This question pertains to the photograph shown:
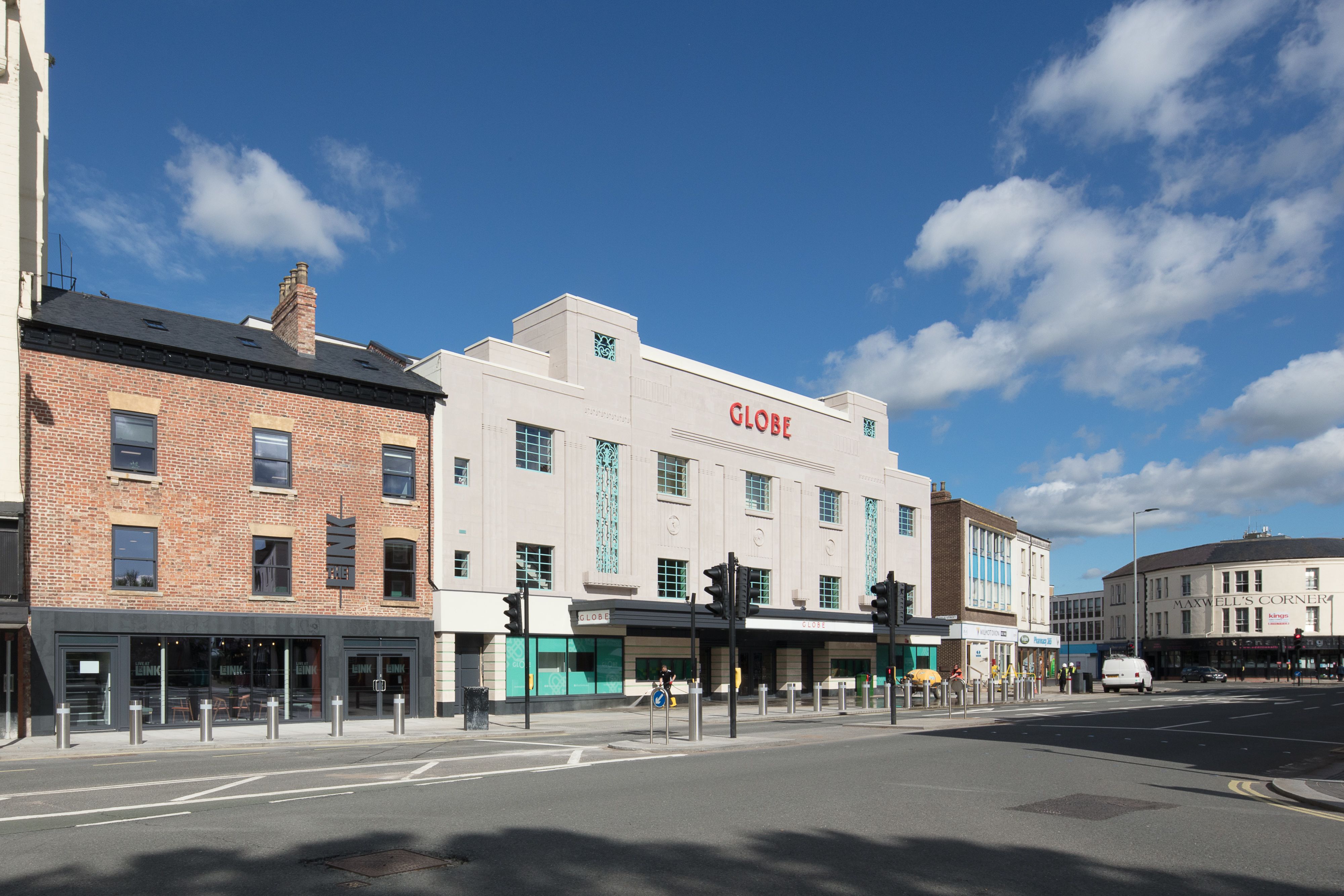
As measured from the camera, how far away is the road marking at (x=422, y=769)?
51.1ft

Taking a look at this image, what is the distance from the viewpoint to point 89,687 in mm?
26031

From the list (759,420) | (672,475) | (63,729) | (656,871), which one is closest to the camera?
(656,871)

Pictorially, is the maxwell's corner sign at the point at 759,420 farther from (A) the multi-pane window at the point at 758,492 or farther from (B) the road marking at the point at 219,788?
(B) the road marking at the point at 219,788

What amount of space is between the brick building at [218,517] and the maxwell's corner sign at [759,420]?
47.3 feet

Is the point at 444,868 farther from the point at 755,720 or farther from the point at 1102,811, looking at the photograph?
the point at 755,720

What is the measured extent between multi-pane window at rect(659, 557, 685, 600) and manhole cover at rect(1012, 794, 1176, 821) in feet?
86.6

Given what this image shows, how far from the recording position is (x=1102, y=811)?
12406 millimetres

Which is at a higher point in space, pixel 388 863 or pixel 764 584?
pixel 764 584

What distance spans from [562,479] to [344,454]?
8.18 metres

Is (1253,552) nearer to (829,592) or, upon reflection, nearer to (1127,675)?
(1127,675)

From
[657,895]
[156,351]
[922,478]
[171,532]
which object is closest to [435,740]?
[171,532]

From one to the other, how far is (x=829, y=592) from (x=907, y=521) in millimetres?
7829

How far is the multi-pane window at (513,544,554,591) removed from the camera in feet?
114

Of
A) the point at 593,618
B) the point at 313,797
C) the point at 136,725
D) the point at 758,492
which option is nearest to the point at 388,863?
the point at 313,797
